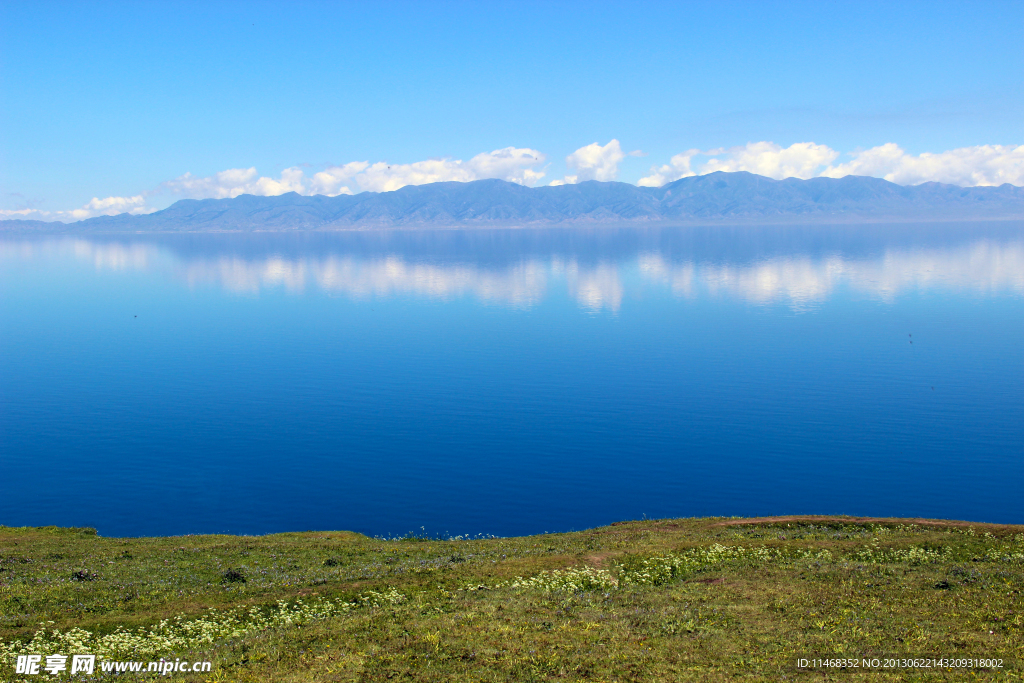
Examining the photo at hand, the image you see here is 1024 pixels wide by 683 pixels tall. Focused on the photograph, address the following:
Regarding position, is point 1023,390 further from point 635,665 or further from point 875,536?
point 635,665

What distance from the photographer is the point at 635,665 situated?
67.5 ft

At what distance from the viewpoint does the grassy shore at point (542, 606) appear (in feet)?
68.6

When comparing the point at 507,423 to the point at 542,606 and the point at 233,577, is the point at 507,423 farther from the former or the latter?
the point at 542,606

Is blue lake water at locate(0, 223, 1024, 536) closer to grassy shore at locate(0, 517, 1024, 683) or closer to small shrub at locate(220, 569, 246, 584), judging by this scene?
grassy shore at locate(0, 517, 1024, 683)

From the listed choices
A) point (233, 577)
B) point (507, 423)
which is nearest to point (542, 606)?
point (233, 577)

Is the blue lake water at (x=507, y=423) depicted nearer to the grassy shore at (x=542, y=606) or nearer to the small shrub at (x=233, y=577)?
the grassy shore at (x=542, y=606)

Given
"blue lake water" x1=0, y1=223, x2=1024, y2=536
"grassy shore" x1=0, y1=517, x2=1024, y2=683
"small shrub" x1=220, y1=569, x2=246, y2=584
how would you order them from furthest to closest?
"blue lake water" x1=0, y1=223, x2=1024, y2=536 → "small shrub" x1=220, y1=569, x2=246, y2=584 → "grassy shore" x1=0, y1=517, x2=1024, y2=683

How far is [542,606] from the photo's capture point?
86.2 ft

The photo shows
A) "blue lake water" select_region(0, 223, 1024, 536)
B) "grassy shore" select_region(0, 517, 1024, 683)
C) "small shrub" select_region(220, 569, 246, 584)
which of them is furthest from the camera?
"blue lake water" select_region(0, 223, 1024, 536)

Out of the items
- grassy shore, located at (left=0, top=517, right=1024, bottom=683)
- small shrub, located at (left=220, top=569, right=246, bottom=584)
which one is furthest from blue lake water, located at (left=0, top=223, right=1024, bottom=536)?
small shrub, located at (left=220, top=569, right=246, bottom=584)

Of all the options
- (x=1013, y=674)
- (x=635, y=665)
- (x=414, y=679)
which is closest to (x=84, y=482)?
(x=414, y=679)

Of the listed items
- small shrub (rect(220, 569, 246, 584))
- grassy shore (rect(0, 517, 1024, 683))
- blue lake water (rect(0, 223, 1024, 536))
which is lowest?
blue lake water (rect(0, 223, 1024, 536))

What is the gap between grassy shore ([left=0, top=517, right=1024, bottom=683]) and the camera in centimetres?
2091

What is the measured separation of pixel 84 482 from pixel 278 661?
55.5 meters
